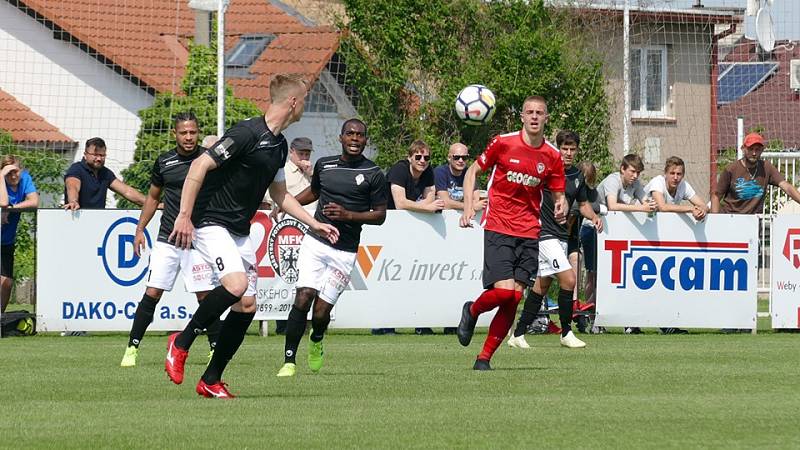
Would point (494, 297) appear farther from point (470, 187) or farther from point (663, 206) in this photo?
point (663, 206)

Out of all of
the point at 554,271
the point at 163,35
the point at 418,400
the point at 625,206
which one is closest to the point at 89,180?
the point at 554,271

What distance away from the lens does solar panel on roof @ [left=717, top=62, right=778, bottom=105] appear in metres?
34.9

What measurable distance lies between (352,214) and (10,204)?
21.6 ft

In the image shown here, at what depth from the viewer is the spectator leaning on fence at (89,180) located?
16641mm

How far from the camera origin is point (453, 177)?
698 inches

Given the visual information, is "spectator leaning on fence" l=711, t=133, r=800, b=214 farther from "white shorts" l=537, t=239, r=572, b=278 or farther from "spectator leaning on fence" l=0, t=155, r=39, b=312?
"spectator leaning on fence" l=0, t=155, r=39, b=312

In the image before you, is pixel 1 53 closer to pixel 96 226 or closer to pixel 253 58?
pixel 253 58

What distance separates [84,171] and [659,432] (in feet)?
34.8

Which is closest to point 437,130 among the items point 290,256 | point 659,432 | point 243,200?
point 290,256

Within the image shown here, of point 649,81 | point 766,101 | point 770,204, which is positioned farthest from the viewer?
point 766,101

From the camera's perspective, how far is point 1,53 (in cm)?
3095

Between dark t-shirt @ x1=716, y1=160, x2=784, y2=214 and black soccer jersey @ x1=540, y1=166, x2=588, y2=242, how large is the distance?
297 centimetres

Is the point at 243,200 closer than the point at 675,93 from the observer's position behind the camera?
Yes

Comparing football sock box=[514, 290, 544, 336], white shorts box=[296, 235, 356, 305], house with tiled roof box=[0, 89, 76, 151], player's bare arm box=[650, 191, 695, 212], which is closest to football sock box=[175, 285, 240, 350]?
white shorts box=[296, 235, 356, 305]
